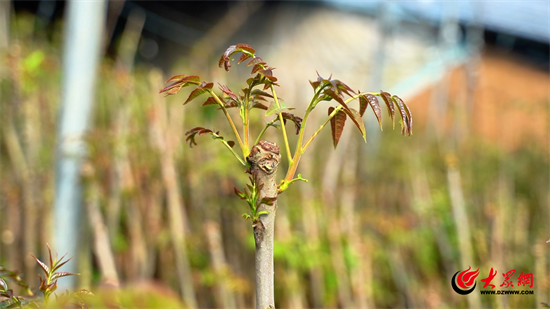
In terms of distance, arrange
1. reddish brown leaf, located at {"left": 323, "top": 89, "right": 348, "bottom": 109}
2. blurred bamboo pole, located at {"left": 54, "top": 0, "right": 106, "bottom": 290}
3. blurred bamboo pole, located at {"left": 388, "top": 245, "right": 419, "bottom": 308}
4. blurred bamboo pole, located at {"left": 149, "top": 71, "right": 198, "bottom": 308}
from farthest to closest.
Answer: blurred bamboo pole, located at {"left": 388, "top": 245, "right": 419, "bottom": 308}, blurred bamboo pole, located at {"left": 149, "top": 71, "right": 198, "bottom": 308}, blurred bamboo pole, located at {"left": 54, "top": 0, "right": 106, "bottom": 290}, reddish brown leaf, located at {"left": 323, "top": 89, "right": 348, "bottom": 109}

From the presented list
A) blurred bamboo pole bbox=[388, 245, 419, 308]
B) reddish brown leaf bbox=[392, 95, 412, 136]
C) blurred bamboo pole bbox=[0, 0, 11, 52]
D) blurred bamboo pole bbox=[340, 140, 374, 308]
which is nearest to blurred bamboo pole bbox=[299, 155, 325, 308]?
blurred bamboo pole bbox=[340, 140, 374, 308]

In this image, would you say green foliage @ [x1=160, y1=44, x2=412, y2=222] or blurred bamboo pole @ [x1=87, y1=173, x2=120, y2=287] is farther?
blurred bamboo pole @ [x1=87, y1=173, x2=120, y2=287]

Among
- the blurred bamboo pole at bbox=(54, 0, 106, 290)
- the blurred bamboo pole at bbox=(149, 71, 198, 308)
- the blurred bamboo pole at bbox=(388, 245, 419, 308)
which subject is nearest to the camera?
the blurred bamboo pole at bbox=(54, 0, 106, 290)

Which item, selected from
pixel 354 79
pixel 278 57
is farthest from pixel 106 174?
pixel 278 57

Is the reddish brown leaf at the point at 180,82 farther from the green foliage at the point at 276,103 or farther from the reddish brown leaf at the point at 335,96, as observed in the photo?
the reddish brown leaf at the point at 335,96

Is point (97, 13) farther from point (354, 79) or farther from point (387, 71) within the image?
point (387, 71)

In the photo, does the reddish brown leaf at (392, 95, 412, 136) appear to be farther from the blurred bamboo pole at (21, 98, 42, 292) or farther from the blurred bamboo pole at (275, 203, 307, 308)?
the blurred bamboo pole at (21, 98, 42, 292)

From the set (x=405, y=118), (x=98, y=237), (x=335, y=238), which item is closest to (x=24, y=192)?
(x=98, y=237)

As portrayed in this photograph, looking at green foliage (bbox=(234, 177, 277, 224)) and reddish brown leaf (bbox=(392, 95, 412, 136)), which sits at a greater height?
reddish brown leaf (bbox=(392, 95, 412, 136))
